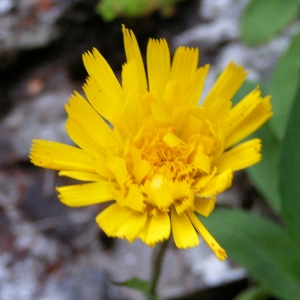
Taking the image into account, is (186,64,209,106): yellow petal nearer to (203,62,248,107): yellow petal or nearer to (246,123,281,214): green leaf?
(203,62,248,107): yellow petal

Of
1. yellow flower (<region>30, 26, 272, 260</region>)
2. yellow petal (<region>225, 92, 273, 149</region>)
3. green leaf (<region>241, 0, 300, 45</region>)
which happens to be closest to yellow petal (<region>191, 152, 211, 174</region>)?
yellow flower (<region>30, 26, 272, 260</region>)

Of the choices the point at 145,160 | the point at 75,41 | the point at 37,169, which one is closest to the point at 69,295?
the point at 37,169

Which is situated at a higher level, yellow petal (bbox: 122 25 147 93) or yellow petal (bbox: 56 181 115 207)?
yellow petal (bbox: 122 25 147 93)

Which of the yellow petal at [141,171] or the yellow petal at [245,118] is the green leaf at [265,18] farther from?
the yellow petal at [141,171]

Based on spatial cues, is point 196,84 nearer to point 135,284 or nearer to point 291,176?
point 291,176

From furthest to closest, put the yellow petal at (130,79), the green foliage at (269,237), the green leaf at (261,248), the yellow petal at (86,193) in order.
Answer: the green leaf at (261,248) → the green foliage at (269,237) → the yellow petal at (130,79) → the yellow petal at (86,193)

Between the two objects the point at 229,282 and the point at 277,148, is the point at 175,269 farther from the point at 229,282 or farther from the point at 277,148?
the point at 277,148

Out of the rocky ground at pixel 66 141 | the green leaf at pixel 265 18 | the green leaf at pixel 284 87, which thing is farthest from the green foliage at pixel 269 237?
the green leaf at pixel 265 18
